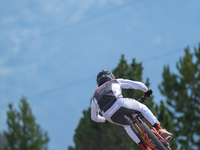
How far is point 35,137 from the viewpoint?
2484cm

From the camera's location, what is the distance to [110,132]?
11.9 metres

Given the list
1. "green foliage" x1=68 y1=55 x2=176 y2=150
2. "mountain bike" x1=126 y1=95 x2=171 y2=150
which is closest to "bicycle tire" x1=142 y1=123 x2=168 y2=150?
"mountain bike" x1=126 y1=95 x2=171 y2=150

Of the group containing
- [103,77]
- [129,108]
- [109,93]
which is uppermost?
[103,77]

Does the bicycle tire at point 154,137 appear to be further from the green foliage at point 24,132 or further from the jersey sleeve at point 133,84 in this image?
the green foliage at point 24,132

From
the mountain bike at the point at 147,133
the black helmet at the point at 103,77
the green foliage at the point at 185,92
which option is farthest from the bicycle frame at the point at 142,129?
the green foliage at the point at 185,92

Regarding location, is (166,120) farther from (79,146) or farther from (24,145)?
(24,145)

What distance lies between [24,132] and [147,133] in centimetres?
2045

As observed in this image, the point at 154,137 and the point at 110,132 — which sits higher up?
the point at 110,132

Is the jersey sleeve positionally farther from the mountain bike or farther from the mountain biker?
the mountain bike

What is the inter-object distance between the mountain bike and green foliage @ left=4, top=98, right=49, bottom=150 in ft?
64.9

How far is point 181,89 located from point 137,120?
1872 centimetres

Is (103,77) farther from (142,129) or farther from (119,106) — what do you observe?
(142,129)

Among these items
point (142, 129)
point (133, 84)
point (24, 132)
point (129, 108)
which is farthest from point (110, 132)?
point (24, 132)

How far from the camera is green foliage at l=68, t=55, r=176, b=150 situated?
11784 mm
